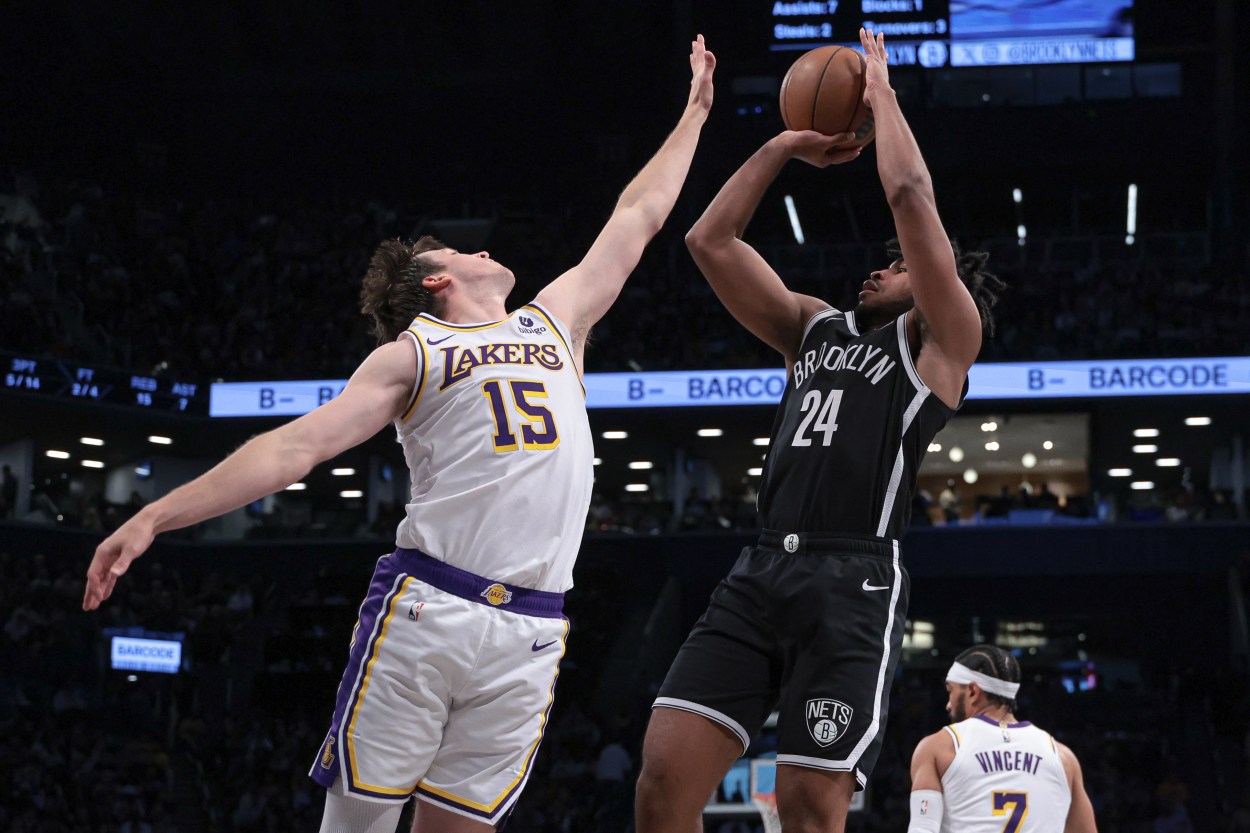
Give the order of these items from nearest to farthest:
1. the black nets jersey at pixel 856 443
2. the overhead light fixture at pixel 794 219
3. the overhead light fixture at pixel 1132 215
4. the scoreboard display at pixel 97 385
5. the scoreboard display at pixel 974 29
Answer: the black nets jersey at pixel 856 443
the scoreboard display at pixel 97 385
the scoreboard display at pixel 974 29
the overhead light fixture at pixel 1132 215
the overhead light fixture at pixel 794 219

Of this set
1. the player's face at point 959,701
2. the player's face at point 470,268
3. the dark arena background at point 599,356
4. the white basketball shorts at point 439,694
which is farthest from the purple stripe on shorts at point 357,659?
the dark arena background at point 599,356

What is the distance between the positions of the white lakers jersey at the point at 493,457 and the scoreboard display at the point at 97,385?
23.0 m

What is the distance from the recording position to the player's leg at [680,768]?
4.09 meters

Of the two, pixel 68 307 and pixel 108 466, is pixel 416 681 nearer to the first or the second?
pixel 68 307

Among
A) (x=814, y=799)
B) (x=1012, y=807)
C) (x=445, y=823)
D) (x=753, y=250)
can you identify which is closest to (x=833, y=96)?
(x=753, y=250)

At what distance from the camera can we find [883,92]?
4492 mm

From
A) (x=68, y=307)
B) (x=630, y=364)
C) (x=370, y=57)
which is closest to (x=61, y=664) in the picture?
(x=68, y=307)

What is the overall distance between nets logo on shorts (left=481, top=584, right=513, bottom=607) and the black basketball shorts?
32.3 inches

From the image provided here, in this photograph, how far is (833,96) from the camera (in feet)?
15.9

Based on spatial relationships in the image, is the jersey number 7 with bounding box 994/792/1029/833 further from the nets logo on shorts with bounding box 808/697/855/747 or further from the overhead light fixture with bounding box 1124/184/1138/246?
the overhead light fixture with bounding box 1124/184/1138/246

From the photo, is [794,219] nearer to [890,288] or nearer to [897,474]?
[890,288]

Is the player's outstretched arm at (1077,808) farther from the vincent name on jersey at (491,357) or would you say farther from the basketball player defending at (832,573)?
the vincent name on jersey at (491,357)

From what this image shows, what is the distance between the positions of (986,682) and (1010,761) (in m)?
0.38

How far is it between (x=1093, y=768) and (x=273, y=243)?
1998 cm
